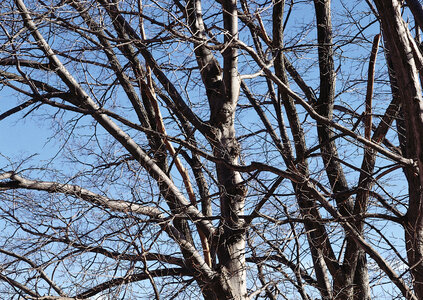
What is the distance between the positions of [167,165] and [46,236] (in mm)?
1901

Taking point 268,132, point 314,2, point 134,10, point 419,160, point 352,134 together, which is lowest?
point 419,160

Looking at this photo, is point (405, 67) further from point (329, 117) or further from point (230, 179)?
point (329, 117)

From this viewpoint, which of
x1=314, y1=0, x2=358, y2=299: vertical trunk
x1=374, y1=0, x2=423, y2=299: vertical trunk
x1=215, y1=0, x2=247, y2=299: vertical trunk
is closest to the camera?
x1=374, y1=0, x2=423, y2=299: vertical trunk

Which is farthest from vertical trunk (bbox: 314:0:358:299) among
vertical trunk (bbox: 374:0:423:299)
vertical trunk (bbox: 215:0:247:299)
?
vertical trunk (bbox: 374:0:423:299)

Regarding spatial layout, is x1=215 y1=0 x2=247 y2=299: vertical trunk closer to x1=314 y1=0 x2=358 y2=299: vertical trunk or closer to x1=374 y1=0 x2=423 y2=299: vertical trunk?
x1=314 y1=0 x2=358 y2=299: vertical trunk

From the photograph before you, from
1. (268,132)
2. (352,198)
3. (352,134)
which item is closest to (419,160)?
(352,134)

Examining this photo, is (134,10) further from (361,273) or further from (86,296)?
(361,273)

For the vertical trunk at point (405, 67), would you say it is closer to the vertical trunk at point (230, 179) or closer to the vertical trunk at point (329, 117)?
the vertical trunk at point (230, 179)

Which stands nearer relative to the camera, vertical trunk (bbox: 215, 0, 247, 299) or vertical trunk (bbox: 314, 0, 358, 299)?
vertical trunk (bbox: 215, 0, 247, 299)

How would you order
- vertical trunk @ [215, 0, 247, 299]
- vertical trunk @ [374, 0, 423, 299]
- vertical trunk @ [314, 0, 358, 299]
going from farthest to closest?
vertical trunk @ [314, 0, 358, 299], vertical trunk @ [215, 0, 247, 299], vertical trunk @ [374, 0, 423, 299]

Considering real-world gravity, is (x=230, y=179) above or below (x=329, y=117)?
below

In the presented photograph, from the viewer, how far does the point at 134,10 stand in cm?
637

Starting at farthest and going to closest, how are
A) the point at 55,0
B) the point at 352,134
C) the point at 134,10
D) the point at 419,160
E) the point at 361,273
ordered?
the point at 361,273 < the point at 134,10 < the point at 55,0 < the point at 352,134 < the point at 419,160

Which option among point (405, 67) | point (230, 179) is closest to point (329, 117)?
point (230, 179)
